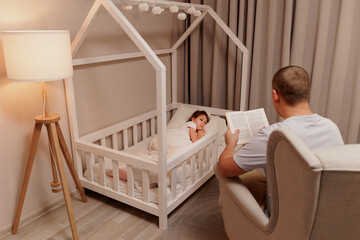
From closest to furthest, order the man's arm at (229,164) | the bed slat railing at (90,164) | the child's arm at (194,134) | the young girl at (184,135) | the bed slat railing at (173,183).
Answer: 1. the man's arm at (229,164)
2. the bed slat railing at (173,183)
3. the bed slat railing at (90,164)
4. the young girl at (184,135)
5. the child's arm at (194,134)

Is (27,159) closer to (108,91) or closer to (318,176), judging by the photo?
(108,91)

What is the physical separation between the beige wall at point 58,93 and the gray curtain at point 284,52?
2.06 feet

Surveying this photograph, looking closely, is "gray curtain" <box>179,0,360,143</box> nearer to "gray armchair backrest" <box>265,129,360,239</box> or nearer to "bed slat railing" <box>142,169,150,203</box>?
"bed slat railing" <box>142,169,150,203</box>

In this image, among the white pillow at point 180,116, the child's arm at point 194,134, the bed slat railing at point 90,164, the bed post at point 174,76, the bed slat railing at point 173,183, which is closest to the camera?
the bed slat railing at point 173,183

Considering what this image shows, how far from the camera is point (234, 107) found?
10.2 feet

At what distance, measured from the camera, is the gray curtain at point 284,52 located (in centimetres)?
243

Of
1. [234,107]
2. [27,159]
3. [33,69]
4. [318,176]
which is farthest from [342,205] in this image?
[234,107]

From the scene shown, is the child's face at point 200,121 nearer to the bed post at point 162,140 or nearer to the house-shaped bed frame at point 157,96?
the house-shaped bed frame at point 157,96

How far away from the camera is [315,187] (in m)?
0.88

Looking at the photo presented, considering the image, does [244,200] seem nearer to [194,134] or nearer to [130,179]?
[130,179]

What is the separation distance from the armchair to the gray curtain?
176cm

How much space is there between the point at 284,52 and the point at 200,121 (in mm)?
949

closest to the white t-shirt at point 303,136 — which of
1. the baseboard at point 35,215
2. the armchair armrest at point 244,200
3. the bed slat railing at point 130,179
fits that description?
the armchair armrest at point 244,200

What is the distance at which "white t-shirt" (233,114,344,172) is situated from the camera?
1267mm
